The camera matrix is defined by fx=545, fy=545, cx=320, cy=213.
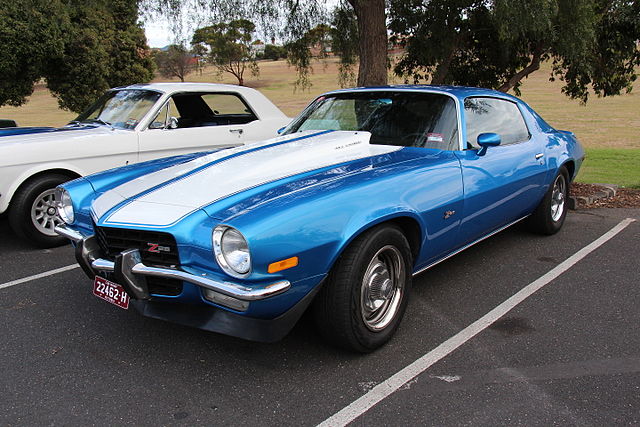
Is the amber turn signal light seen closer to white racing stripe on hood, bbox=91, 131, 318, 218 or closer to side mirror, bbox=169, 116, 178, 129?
white racing stripe on hood, bbox=91, 131, 318, 218

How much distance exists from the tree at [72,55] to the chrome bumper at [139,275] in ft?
43.9

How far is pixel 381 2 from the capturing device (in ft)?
24.0

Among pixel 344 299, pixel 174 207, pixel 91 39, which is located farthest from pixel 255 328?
pixel 91 39

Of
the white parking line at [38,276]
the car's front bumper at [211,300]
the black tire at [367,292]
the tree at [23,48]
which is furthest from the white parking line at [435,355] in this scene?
the tree at [23,48]

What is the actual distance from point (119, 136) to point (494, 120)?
3770mm

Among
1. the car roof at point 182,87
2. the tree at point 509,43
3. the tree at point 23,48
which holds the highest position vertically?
the tree at point 23,48

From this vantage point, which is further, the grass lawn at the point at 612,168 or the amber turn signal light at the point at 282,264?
the grass lawn at the point at 612,168

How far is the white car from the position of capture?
5160 mm

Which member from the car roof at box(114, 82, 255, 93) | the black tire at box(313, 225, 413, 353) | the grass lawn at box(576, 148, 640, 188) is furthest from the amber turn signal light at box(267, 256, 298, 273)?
the grass lawn at box(576, 148, 640, 188)

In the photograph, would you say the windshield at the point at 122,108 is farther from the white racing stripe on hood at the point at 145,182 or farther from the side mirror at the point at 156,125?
the white racing stripe on hood at the point at 145,182

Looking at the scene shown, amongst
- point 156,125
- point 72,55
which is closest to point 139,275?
point 156,125

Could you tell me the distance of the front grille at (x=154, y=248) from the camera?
9.03 ft

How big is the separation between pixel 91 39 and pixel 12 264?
49.9 feet

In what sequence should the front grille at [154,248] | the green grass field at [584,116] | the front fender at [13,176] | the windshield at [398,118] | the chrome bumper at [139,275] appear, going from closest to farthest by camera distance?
1. the chrome bumper at [139,275]
2. the front grille at [154,248]
3. the windshield at [398,118]
4. the front fender at [13,176]
5. the green grass field at [584,116]
